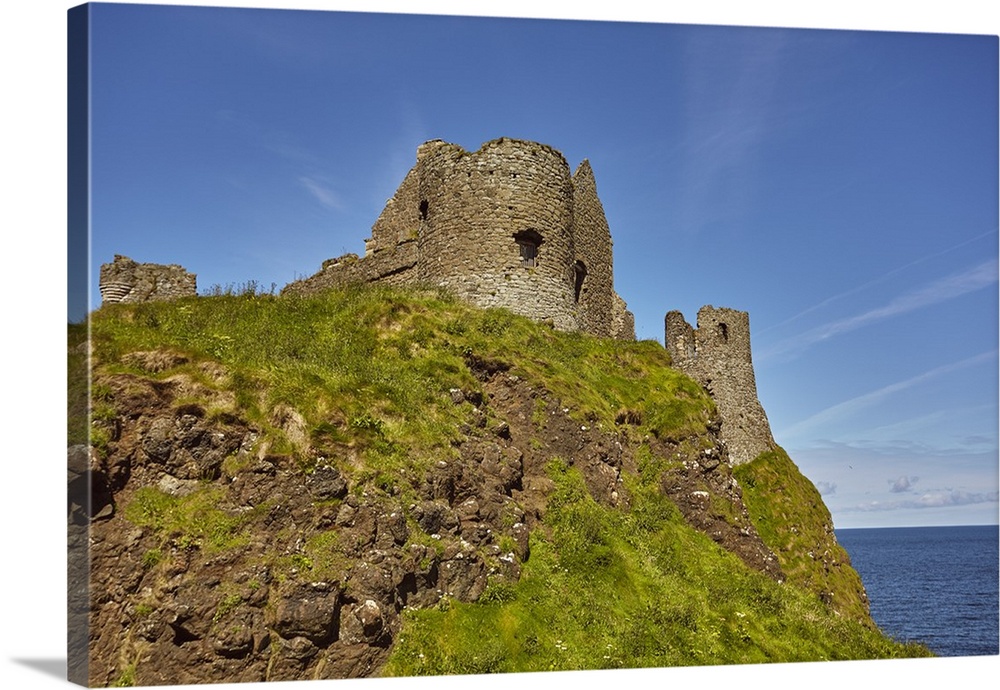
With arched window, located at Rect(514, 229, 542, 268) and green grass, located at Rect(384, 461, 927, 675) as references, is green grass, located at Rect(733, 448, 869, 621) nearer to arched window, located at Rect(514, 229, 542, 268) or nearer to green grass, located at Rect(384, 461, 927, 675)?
green grass, located at Rect(384, 461, 927, 675)

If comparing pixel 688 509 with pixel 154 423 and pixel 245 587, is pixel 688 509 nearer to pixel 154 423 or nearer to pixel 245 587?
pixel 245 587

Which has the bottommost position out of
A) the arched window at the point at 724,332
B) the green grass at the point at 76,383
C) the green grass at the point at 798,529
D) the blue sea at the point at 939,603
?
the blue sea at the point at 939,603

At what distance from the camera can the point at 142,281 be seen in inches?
777

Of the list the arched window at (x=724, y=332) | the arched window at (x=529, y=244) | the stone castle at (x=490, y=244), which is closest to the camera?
the stone castle at (x=490, y=244)

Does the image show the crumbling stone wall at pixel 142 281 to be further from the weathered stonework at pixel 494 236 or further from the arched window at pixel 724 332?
the arched window at pixel 724 332

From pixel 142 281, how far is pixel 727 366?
22.7 meters

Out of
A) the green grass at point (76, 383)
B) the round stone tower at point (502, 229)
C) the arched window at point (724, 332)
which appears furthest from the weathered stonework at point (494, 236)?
the arched window at point (724, 332)

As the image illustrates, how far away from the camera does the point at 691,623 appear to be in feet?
35.8

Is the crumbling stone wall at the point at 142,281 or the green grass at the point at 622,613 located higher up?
the crumbling stone wall at the point at 142,281

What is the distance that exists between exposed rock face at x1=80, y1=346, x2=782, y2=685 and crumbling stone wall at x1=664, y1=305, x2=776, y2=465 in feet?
65.8

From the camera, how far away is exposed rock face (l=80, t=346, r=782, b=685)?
7.90 metres

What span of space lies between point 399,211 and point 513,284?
6.50 meters

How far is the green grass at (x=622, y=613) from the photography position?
30.3ft

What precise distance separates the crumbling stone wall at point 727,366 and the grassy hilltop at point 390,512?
47.3 ft
